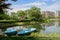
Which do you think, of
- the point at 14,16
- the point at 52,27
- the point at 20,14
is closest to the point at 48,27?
the point at 52,27

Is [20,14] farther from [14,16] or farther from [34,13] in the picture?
[34,13]

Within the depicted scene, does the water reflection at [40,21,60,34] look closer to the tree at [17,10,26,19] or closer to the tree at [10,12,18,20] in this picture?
the tree at [17,10,26,19]

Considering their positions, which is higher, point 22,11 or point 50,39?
point 22,11

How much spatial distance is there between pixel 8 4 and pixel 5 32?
0.78 metres

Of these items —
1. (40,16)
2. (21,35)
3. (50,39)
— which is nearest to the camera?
(50,39)

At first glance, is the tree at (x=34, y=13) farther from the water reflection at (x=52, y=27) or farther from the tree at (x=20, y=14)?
the water reflection at (x=52, y=27)

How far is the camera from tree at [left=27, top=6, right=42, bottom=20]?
573cm

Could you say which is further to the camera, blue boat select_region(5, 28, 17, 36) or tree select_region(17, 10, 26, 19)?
tree select_region(17, 10, 26, 19)

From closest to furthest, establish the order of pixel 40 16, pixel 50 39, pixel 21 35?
1. pixel 50 39
2. pixel 21 35
3. pixel 40 16

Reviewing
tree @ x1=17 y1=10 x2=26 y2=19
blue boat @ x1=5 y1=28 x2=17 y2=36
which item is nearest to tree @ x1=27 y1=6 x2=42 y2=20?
tree @ x1=17 y1=10 x2=26 y2=19

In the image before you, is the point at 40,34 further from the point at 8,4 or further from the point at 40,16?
the point at 8,4

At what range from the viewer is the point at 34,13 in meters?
5.80

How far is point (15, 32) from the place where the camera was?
5.52 m

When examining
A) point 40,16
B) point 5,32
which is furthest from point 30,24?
point 5,32
